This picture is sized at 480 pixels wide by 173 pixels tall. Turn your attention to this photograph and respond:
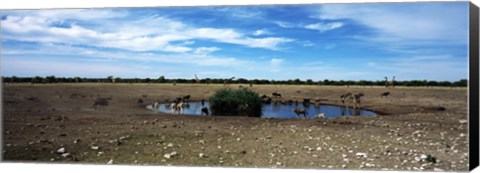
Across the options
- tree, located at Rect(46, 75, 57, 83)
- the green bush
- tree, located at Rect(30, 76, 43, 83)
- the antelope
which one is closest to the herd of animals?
the antelope

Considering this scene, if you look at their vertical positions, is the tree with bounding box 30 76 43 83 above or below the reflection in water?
above

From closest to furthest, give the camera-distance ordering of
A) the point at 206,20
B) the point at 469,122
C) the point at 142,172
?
the point at 469,122 → the point at 142,172 → the point at 206,20

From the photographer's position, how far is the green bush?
12398 mm

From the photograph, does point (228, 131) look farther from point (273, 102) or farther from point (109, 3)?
point (109, 3)

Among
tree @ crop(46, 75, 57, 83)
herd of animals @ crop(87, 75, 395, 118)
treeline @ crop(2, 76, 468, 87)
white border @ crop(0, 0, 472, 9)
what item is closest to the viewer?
treeline @ crop(2, 76, 468, 87)

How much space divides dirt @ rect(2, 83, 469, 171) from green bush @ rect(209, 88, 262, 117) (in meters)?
0.13

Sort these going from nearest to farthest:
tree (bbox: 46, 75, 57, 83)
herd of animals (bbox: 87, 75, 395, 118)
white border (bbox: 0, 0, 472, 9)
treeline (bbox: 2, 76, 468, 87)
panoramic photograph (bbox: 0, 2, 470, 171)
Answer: panoramic photograph (bbox: 0, 2, 470, 171) → treeline (bbox: 2, 76, 468, 87) → white border (bbox: 0, 0, 472, 9) → herd of animals (bbox: 87, 75, 395, 118) → tree (bbox: 46, 75, 57, 83)

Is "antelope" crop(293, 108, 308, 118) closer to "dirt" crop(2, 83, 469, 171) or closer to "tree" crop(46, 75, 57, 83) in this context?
"dirt" crop(2, 83, 469, 171)

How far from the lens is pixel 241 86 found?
12359mm

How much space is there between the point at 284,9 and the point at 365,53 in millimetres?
1618

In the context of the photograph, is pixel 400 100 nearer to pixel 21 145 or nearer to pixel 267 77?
pixel 267 77

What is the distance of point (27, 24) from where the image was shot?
1305 centimetres

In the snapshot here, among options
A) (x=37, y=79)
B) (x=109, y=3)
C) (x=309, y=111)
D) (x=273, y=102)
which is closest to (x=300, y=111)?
(x=309, y=111)

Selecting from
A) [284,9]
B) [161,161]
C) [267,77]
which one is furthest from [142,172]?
[284,9]
